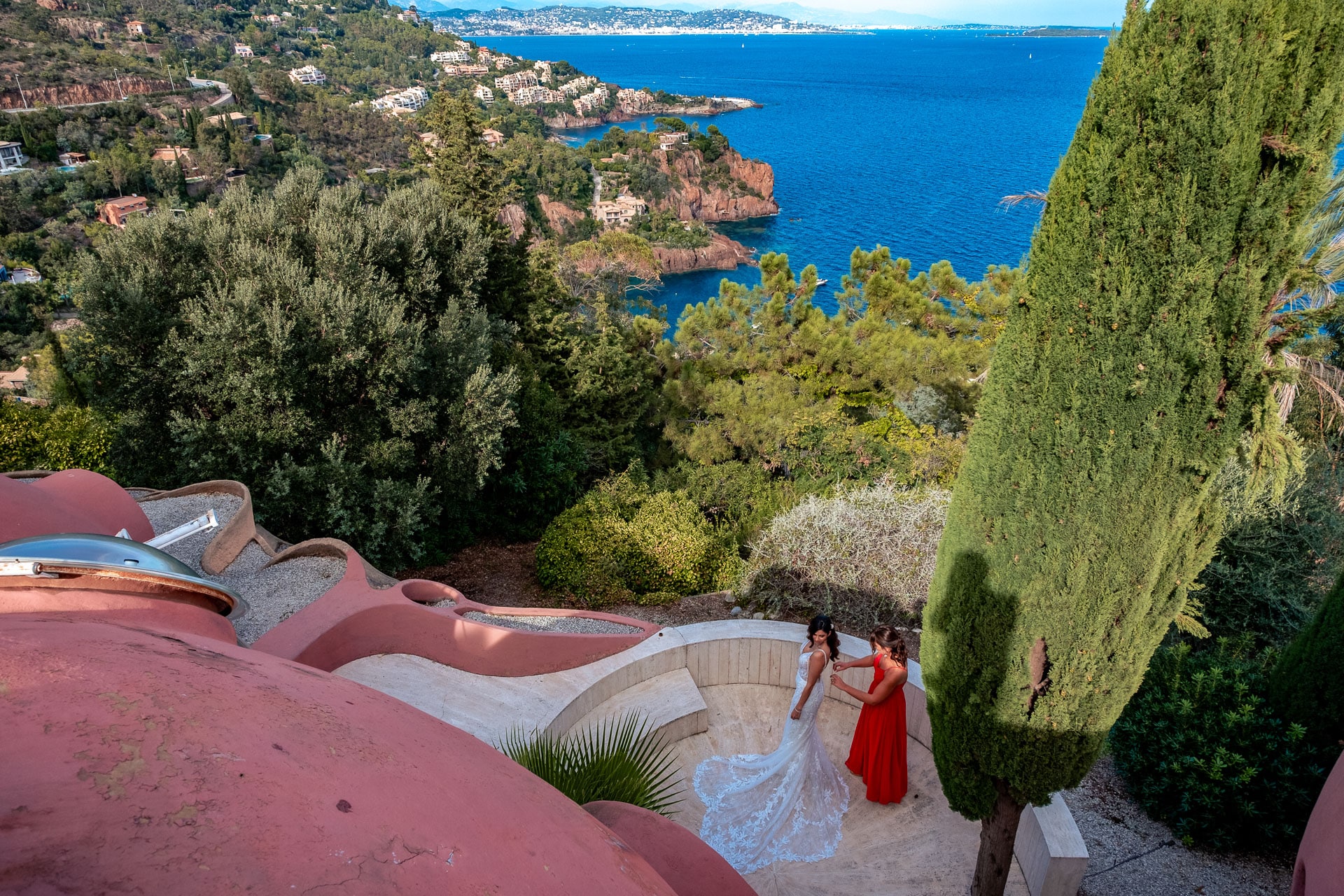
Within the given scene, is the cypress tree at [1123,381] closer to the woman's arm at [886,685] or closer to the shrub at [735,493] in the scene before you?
the woman's arm at [886,685]

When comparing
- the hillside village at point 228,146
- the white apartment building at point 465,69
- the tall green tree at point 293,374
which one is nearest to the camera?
the tall green tree at point 293,374

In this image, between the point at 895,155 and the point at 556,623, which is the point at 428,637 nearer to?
the point at 556,623

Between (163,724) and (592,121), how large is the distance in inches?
5061

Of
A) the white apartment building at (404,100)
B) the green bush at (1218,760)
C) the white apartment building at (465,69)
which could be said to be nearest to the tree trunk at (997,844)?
the green bush at (1218,760)

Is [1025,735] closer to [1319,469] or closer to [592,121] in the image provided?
[1319,469]

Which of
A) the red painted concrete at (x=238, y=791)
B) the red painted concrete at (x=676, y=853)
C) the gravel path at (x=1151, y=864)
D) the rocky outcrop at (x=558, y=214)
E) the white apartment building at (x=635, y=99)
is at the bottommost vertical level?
the rocky outcrop at (x=558, y=214)

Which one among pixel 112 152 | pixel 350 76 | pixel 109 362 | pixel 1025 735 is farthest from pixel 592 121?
pixel 1025 735

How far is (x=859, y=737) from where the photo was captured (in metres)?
6.01

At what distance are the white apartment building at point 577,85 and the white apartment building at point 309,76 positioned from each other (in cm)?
3834

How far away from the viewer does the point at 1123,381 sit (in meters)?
3.61

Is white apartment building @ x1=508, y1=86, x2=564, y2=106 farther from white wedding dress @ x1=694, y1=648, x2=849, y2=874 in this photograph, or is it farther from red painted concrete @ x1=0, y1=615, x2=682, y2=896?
red painted concrete @ x1=0, y1=615, x2=682, y2=896

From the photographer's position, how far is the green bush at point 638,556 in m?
9.73

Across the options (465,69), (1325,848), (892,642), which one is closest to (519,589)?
(892,642)

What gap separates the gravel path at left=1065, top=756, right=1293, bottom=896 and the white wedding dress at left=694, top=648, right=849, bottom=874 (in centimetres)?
179
